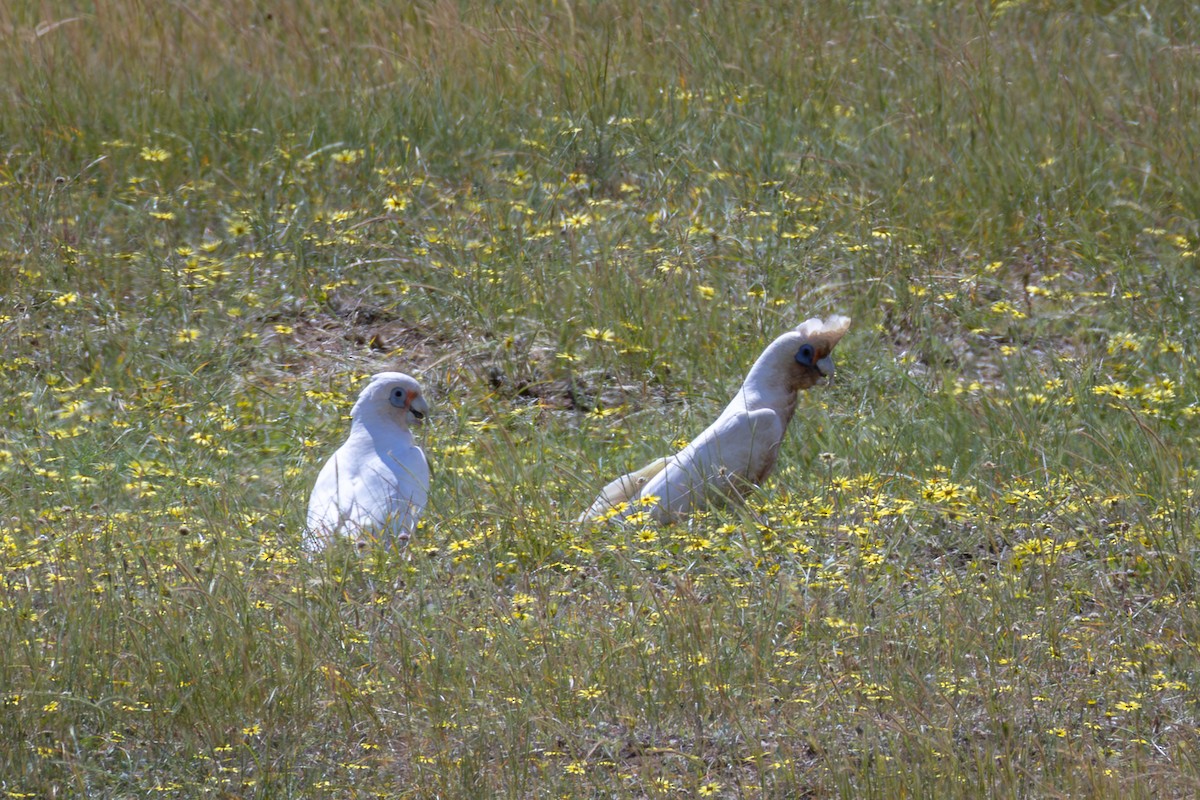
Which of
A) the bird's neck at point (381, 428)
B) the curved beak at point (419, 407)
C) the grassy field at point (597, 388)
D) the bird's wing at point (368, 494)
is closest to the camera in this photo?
the grassy field at point (597, 388)

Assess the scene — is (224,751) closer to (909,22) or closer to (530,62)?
(530,62)

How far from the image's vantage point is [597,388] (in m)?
6.61

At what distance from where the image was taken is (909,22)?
9438 mm

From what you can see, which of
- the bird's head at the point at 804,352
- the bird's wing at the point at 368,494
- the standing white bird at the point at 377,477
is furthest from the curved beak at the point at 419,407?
the bird's head at the point at 804,352

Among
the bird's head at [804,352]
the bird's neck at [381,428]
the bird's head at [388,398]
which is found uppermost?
the bird's head at [804,352]

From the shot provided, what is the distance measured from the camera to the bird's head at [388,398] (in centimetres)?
549

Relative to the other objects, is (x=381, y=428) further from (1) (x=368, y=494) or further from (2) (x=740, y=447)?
(2) (x=740, y=447)

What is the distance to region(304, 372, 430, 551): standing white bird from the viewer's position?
4762 millimetres

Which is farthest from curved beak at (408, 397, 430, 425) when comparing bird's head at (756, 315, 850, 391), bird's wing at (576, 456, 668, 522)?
bird's head at (756, 315, 850, 391)

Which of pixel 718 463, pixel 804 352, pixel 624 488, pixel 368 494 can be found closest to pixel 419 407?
pixel 368 494

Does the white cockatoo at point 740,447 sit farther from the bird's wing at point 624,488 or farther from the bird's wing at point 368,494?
the bird's wing at point 368,494

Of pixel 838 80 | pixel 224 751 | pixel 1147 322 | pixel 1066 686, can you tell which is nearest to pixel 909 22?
pixel 838 80

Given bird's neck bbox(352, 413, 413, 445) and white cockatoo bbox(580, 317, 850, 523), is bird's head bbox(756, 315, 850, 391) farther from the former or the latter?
bird's neck bbox(352, 413, 413, 445)

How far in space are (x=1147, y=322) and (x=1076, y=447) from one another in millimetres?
1601
